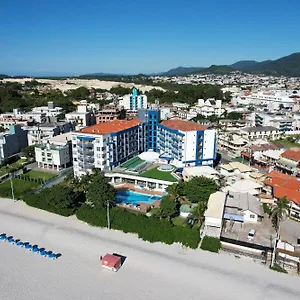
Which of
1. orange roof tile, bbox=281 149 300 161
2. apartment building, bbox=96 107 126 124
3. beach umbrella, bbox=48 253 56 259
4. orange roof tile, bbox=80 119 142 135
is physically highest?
orange roof tile, bbox=80 119 142 135

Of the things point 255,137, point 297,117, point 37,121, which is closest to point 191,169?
point 255,137

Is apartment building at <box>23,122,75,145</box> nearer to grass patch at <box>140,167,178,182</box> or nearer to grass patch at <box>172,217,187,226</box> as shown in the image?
grass patch at <box>140,167,178,182</box>

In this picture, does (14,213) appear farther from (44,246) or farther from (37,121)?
(37,121)

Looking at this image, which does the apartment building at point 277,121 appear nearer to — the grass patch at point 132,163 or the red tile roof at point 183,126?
the red tile roof at point 183,126

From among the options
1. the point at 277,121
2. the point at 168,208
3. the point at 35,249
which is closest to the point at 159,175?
the point at 168,208

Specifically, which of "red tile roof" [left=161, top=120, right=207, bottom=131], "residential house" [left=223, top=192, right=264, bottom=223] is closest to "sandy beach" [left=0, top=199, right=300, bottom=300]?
"residential house" [left=223, top=192, right=264, bottom=223]

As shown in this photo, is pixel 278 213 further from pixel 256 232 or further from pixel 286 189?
pixel 286 189
